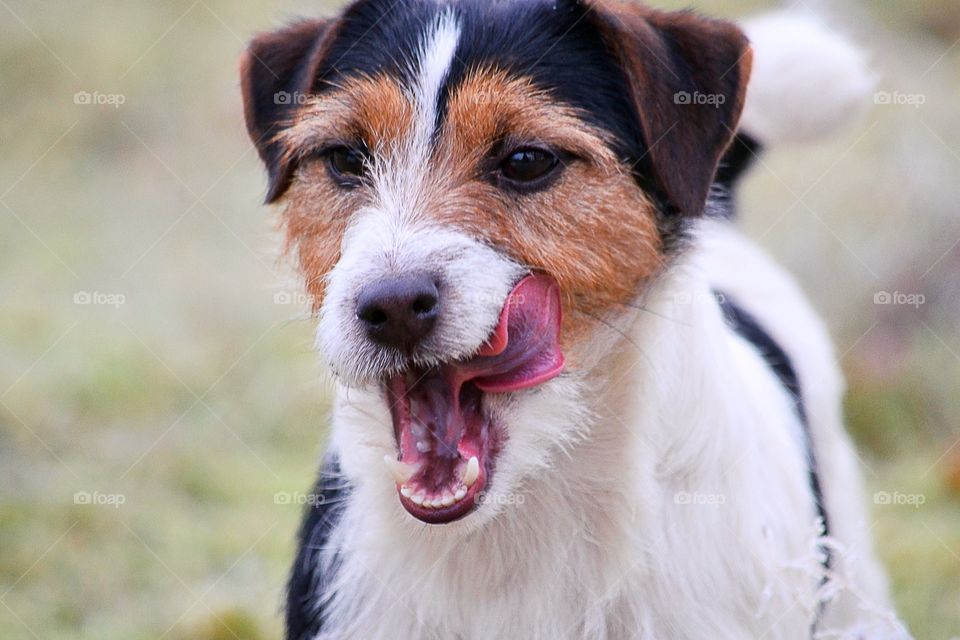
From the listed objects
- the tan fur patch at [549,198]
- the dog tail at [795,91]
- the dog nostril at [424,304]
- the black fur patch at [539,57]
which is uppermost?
the dog tail at [795,91]

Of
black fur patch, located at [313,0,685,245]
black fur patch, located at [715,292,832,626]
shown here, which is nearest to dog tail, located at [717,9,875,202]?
black fur patch, located at [715,292,832,626]

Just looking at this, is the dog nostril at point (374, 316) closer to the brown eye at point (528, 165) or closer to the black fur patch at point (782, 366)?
the brown eye at point (528, 165)

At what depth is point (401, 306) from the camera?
2.51m

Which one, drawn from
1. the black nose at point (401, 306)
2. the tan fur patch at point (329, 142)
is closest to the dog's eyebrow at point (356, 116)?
the tan fur patch at point (329, 142)

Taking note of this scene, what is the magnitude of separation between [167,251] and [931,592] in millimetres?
4851

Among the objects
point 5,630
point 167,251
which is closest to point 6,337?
point 167,251

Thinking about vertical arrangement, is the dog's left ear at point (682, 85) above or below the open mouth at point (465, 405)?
above

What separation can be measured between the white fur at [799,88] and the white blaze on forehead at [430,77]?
5.85 feet

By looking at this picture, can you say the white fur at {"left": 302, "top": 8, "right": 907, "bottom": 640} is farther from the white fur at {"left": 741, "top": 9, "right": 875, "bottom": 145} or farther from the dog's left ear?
the white fur at {"left": 741, "top": 9, "right": 875, "bottom": 145}

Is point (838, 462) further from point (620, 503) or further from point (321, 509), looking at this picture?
point (321, 509)

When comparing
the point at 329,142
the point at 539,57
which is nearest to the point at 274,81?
the point at 329,142

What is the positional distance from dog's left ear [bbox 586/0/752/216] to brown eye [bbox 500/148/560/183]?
0.26 meters

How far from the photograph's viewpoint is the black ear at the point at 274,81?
10.5 feet

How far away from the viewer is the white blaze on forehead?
2.79 meters
